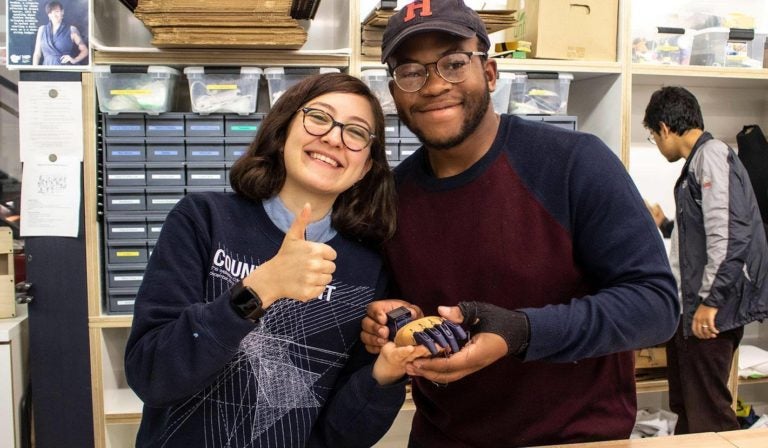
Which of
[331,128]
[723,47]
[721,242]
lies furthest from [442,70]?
[723,47]

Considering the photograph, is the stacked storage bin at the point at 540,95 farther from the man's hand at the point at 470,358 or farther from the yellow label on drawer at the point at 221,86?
the man's hand at the point at 470,358

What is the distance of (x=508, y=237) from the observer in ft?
3.99

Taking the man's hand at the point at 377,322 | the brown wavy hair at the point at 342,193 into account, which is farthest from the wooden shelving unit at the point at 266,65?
the man's hand at the point at 377,322

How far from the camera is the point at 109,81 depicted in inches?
86.0

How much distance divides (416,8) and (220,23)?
1079mm

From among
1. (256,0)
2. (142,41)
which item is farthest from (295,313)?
(142,41)

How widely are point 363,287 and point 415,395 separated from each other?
11.9 inches

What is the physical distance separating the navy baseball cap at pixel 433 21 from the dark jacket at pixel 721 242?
168cm

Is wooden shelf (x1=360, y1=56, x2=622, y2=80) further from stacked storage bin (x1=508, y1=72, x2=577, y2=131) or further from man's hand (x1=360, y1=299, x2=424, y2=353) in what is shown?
man's hand (x1=360, y1=299, x2=424, y2=353)

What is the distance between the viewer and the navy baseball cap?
1171 millimetres

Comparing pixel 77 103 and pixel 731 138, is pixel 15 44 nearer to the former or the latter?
pixel 77 103

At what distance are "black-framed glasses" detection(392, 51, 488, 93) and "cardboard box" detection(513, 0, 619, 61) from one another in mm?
1287

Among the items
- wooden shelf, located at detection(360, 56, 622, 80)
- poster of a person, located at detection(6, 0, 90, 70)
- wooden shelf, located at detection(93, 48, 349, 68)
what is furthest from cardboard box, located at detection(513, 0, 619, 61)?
poster of a person, located at detection(6, 0, 90, 70)

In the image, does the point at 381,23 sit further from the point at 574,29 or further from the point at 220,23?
the point at 574,29
